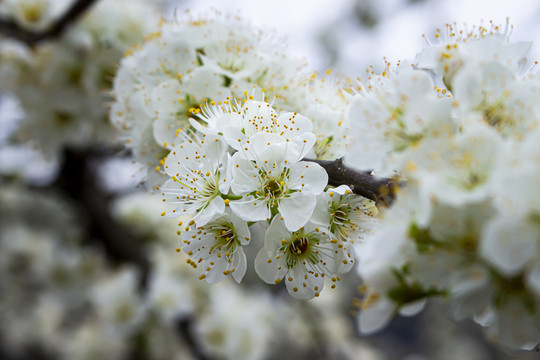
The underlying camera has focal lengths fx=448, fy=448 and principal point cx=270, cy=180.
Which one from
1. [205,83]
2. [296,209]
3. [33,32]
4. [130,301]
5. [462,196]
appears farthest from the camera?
[130,301]

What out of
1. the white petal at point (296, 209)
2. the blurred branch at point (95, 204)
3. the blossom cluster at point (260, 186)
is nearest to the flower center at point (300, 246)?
the blossom cluster at point (260, 186)

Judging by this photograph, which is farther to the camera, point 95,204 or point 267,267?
point 95,204

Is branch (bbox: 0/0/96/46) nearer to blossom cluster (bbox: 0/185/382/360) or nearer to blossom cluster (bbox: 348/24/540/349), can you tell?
blossom cluster (bbox: 0/185/382/360)

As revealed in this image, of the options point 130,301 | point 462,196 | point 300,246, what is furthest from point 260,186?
point 130,301

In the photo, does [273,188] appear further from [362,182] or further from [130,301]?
[130,301]

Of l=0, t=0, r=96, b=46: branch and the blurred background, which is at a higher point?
l=0, t=0, r=96, b=46: branch

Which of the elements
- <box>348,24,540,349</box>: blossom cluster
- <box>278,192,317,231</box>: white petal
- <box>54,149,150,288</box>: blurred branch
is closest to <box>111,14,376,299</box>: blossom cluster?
<box>278,192,317,231</box>: white petal

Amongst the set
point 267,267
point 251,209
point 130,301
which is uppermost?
point 251,209

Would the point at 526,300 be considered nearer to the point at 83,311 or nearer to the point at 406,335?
the point at 83,311
